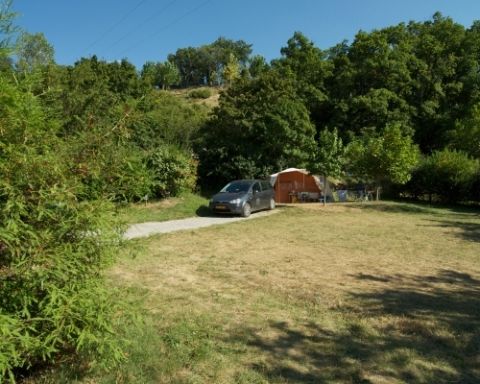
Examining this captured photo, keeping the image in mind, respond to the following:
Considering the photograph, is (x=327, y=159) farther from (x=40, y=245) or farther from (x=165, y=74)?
(x=165, y=74)

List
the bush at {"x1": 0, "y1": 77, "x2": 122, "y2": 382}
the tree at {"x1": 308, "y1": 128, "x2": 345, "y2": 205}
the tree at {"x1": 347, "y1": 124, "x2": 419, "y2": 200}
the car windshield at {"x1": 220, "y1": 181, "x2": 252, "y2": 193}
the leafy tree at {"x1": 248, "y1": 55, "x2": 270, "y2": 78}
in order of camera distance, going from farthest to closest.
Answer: the leafy tree at {"x1": 248, "y1": 55, "x2": 270, "y2": 78}
the tree at {"x1": 347, "y1": 124, "x2": 419, "y2": 200}
the tree at {"x1": 308, "y1": 128, "x2": 345, "y2": 205}
the car windshield at {"x1": 220, "y1": 181, "x2": 252, "y2": 193}
the bush at {"x1": 0, "y1": 77, "x2": 122, "y2": 382}

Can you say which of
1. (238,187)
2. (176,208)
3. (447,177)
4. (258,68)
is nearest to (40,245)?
(176,208)

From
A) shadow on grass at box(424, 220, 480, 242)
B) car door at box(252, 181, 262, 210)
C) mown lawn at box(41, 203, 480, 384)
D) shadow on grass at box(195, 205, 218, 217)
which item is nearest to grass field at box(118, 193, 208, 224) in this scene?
shadow on grass at box(195, 205, 218, 217)

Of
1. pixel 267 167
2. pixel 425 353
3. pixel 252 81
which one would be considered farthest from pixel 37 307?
pixel 252 81

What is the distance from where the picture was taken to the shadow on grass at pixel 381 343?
3.60 m

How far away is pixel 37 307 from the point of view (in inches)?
114

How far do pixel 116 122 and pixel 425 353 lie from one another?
360 cm

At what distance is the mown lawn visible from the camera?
3.66m

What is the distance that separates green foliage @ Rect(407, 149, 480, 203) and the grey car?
10.9 meters

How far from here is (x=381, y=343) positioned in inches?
165

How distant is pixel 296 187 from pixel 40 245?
70.6 feet

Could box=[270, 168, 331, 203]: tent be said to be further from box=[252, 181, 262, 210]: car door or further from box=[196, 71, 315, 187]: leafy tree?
box=[252, 181, 262, 210]: car door

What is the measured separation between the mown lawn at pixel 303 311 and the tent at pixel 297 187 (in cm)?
1317

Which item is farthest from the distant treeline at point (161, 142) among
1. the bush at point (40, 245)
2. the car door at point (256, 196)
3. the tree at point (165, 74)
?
the tree at point (165, 74)
